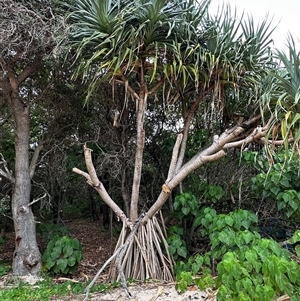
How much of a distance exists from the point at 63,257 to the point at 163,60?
9.08 ft

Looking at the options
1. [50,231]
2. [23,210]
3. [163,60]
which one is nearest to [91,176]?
[23,210]

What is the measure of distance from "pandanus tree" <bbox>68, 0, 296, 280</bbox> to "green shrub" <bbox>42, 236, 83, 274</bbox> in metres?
0.59

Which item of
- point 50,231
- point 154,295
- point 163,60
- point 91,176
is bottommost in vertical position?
point 154,295

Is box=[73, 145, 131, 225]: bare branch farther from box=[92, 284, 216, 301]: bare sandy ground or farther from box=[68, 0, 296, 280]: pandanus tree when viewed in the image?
box=[92, 284, 216, 301]: bare sandy ground

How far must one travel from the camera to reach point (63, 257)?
13.6ft

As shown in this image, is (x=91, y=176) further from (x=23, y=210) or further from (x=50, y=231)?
(x=50, y=231)

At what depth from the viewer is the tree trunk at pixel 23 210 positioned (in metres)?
4.12

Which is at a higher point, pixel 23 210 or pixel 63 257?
pixel 23 210

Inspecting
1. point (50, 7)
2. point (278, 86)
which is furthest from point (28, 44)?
point (278, 86)

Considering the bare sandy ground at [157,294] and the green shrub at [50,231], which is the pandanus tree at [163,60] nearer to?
the bare sandy ground at [157,294]

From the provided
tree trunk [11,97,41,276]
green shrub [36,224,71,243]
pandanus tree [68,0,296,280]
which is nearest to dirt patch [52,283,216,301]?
pandanus tree [68,0,296,280]

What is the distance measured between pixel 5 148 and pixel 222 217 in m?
3.78

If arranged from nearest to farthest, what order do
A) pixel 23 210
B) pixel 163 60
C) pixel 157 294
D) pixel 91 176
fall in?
1. pixel 157 294
2. pixel 91 176
3. pixel 163 60
4. pixel 23 210

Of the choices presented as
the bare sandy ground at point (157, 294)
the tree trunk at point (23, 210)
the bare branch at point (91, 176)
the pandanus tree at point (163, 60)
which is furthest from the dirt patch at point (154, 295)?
the tree trunk at point (23, 210)
